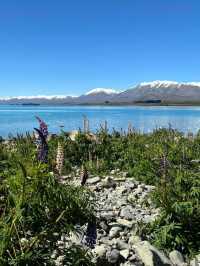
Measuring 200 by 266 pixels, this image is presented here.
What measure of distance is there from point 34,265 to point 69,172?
28.1 feet

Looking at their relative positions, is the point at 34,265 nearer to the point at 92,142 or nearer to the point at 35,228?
the point at 35,228

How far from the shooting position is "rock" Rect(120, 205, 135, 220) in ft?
29.0

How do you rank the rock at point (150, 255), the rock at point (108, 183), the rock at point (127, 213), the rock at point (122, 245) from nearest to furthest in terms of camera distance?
1. the rock at point (150, 255)
2. the rock at point (122, 245)
3. the rock at point (127, 213)
4. the rock at point (108, 183)

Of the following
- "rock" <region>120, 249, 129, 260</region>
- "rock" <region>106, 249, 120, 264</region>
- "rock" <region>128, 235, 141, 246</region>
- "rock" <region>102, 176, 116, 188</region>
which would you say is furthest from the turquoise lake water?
"rock" <region>106, 249, 120, 264</region>

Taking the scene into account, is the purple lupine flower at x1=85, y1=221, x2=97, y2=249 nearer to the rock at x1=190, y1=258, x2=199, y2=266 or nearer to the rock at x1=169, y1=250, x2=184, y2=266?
the rock at x1=169, y1=250, x2=184, y2=266

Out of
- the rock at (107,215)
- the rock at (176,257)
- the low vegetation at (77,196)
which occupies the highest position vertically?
the low vegetation at (77,196)

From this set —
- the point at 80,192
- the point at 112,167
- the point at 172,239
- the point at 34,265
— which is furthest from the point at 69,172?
the point at 34,265

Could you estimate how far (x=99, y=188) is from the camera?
1100 centimetres

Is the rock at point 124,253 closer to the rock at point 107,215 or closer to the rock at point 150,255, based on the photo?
the rock at point 150,255

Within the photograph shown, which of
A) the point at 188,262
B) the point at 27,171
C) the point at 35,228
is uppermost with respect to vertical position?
the point at 27,171

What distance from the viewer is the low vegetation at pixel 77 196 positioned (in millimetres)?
4840

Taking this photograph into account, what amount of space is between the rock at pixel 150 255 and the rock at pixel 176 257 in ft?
0.57

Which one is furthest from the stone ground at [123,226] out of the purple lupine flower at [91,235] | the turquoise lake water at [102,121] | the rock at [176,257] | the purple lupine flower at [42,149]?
the turquoise lake water at [102,121]

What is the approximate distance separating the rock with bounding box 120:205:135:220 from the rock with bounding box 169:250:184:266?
160 cm
